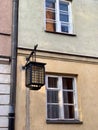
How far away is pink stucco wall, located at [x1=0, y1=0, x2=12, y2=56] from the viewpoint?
29.0 ft

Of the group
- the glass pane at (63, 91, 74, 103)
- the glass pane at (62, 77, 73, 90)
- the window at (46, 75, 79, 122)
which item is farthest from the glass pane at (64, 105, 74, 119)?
the glass pane at (62, 77, 73, 90)

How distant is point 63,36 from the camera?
32.7ft

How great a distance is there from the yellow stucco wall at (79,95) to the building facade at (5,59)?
0.32 m

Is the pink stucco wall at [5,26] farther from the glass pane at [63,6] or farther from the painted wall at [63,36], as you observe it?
the glass pane at [63,6]

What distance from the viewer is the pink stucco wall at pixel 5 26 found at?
8852 mm

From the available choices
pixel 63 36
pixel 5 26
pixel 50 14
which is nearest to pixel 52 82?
pixel 63 36

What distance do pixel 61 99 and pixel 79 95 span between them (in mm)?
618

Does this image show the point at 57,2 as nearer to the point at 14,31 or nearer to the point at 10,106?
the point at 14,31

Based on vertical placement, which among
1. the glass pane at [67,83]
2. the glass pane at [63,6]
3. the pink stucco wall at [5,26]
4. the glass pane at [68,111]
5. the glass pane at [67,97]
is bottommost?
the glass pane at [68,111]

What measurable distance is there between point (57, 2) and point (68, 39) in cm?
136

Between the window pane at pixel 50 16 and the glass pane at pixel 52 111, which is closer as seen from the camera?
the glass pane at pixel 52 111

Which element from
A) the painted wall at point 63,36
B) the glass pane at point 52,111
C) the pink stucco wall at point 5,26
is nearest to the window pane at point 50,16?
the painted wall at point 63,36

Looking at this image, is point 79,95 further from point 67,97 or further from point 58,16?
point 58,16

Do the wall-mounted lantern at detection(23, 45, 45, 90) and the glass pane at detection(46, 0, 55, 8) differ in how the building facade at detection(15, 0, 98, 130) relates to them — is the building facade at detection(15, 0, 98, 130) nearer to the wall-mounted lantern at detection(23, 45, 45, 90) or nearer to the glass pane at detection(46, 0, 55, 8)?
the glass pane at detection(46, 0, 55, 8)
